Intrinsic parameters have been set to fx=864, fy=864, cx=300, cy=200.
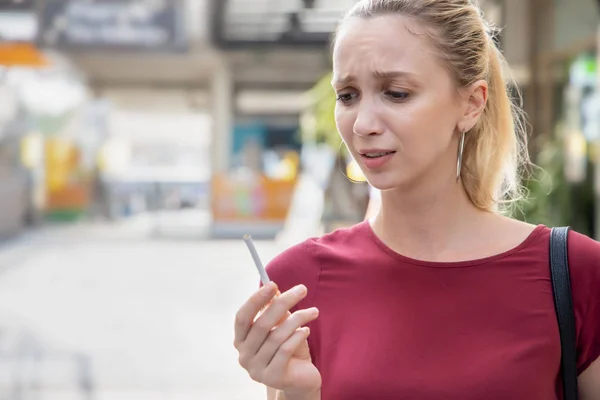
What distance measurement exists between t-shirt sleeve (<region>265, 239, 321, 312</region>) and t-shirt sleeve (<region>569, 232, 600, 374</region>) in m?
0.37

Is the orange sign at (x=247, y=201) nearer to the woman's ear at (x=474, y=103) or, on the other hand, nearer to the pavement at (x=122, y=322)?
the pavement at (x=122, y=322)

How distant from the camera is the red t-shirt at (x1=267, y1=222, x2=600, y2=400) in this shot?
1173 mm

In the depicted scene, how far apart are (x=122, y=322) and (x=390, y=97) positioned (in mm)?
5810

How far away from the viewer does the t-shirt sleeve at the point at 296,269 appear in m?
1.29

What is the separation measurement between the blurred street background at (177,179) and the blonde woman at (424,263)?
46 cm

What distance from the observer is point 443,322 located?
3.99 feet

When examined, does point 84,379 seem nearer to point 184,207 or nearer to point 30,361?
point 30,361

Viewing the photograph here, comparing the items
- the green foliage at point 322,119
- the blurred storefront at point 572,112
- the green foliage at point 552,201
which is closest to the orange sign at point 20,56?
the green foliage at point 322,119

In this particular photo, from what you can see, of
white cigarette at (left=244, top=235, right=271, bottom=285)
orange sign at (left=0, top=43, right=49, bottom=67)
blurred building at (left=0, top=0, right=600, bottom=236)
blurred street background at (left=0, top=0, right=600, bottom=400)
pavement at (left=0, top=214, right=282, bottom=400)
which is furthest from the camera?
orange sign at (left=0, top=43, right=49, bottom=67)

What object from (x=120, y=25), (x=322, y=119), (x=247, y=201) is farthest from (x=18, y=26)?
(x=247, y=201)

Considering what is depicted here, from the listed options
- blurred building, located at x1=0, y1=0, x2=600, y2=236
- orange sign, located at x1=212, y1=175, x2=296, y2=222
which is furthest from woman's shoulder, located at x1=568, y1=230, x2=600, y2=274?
orange sign, located at x1=212, y1=175, x2=296, y2=222

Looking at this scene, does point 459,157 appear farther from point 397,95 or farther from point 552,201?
point 552,201

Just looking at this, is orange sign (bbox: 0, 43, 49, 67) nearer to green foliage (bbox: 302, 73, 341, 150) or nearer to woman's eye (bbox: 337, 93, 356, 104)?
green foliage (bbox: 302, 73, 341, 150)

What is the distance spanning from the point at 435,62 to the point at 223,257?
427 inches
